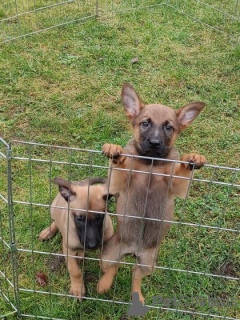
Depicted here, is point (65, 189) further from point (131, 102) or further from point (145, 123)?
point (131, 102)

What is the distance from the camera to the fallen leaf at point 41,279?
368cm

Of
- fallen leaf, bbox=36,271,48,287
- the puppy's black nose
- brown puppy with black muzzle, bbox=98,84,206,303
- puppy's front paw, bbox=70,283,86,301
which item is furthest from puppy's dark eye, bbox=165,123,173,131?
fallen leaf, bbox=36,271,48,287

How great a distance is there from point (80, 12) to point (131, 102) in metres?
4.60

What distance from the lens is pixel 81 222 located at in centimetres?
339

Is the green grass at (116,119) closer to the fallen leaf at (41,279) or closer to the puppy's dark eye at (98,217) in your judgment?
the fallen leaf at (41,279)

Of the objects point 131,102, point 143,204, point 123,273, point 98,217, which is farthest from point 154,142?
point 123,273

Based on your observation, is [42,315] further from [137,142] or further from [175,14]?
[175,14]

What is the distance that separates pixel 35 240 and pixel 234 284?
1.87 m

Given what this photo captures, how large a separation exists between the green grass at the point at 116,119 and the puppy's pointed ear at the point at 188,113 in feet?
1.66

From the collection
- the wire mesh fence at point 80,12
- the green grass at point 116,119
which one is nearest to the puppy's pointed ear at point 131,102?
the green grass at point 116,119

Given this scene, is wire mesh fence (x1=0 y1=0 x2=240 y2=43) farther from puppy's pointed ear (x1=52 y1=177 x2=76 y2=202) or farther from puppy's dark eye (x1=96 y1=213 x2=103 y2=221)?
puppy's dark eye (x1=96 y1=213 x2=103 y2=221)

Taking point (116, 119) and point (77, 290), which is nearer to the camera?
point (77, 290)

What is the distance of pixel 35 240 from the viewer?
4.02 metres

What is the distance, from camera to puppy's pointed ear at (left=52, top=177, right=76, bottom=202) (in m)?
3.26
